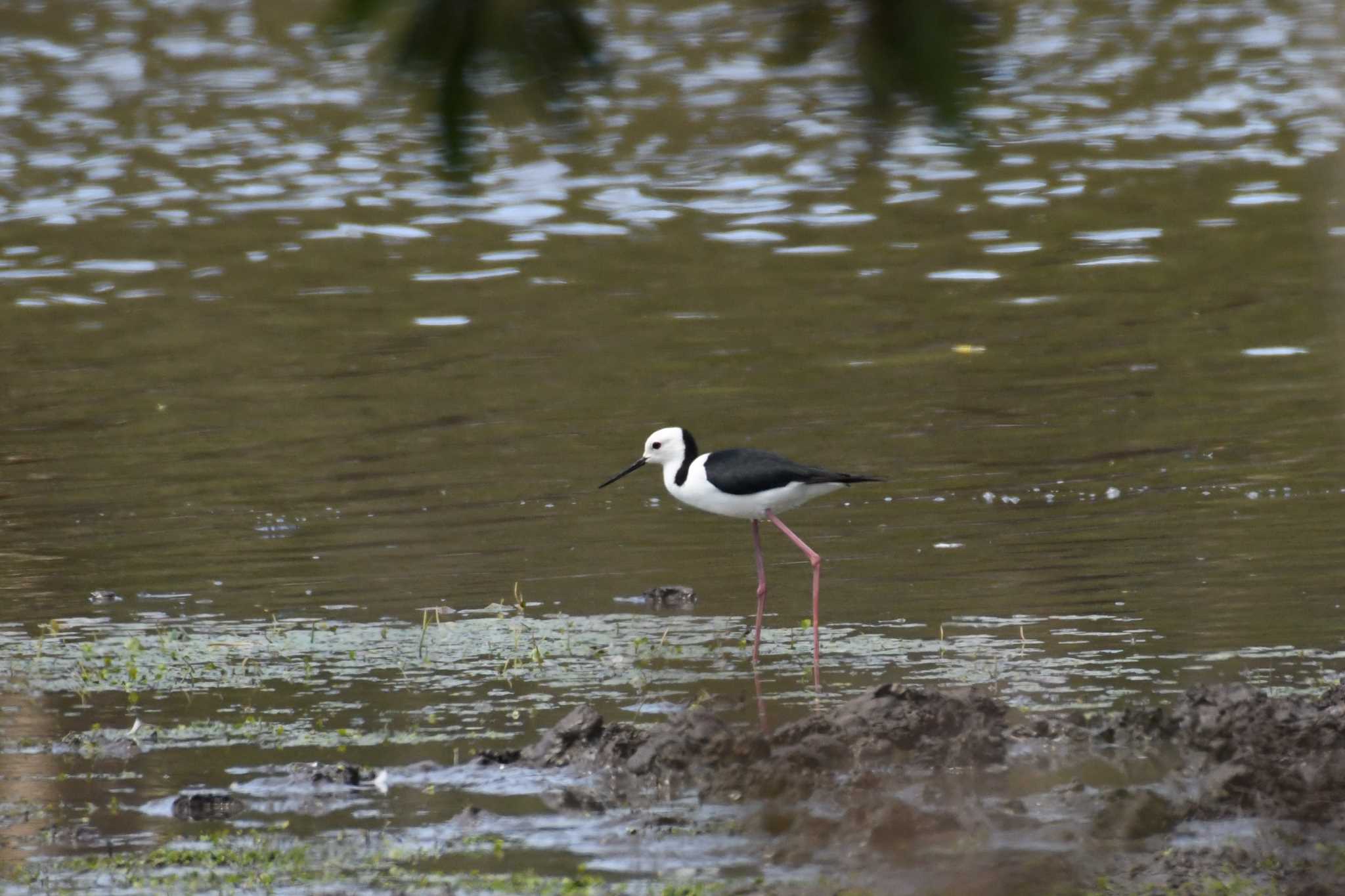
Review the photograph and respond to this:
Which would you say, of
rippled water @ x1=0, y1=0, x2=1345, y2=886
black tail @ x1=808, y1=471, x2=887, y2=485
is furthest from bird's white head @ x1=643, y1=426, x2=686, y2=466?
black tail @ x1=808, y1=471, x2=887, y2=485

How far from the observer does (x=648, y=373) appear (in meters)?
14.2

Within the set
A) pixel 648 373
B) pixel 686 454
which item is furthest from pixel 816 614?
pixel 648 373

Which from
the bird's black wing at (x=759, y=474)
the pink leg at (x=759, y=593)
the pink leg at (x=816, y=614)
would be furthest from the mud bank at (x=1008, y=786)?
the bird's black wing at (x=759, y=474)

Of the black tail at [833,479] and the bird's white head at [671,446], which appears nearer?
the black tail at [833,479]

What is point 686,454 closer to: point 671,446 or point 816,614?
point 671,446

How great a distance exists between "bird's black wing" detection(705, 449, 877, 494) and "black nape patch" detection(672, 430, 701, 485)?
37 cm

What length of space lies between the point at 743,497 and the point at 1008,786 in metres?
3.10

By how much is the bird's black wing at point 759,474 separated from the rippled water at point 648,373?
0.54 metres

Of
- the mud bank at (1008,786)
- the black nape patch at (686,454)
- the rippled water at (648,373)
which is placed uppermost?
the mud bank at (1008,786)

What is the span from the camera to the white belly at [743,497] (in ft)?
29.0

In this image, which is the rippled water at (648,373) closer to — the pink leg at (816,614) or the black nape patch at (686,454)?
the pink leg at (816,614)

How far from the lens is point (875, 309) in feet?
51.9

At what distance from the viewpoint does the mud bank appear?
5.22 m

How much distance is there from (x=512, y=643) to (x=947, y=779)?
262cm
